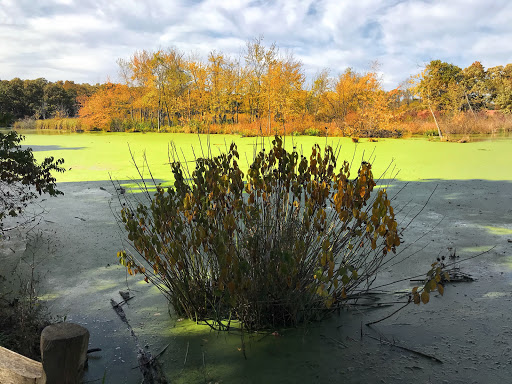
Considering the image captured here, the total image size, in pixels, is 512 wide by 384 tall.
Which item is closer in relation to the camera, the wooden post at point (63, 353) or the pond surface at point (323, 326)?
the wooden post at point (63, 353)

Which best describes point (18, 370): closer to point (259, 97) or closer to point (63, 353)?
point (63, 353)

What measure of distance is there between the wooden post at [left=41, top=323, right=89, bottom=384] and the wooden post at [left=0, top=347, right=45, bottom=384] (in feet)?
0.16

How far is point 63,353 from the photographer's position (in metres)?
1.00

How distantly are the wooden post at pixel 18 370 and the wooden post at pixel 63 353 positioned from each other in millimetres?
50

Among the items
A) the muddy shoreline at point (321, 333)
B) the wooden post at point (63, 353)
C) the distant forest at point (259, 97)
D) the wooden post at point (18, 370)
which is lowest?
the muddy shoreline at point (321, 333)

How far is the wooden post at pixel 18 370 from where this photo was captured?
102 centimetres

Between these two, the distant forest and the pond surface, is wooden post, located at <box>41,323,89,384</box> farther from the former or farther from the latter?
the distant forest

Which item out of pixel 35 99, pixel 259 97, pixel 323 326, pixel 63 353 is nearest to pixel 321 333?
pixel 323 326

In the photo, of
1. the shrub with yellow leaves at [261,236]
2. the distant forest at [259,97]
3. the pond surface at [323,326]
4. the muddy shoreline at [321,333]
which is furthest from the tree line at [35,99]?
the shrub with yellow leaves at [261,236]

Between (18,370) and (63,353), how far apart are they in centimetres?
15

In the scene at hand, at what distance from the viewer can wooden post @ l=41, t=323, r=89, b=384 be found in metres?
0.99

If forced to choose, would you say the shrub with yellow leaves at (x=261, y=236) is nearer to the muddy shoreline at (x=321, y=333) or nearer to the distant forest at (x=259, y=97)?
the muddy shoreline at (x=321, y=333)

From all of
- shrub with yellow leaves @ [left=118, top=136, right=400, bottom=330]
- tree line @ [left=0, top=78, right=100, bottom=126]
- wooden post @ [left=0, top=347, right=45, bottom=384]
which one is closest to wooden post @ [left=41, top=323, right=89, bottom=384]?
wooden post @ [left=0, top=347, right=45, bottom=384]

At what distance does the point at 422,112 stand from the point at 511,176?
20.3 meters
